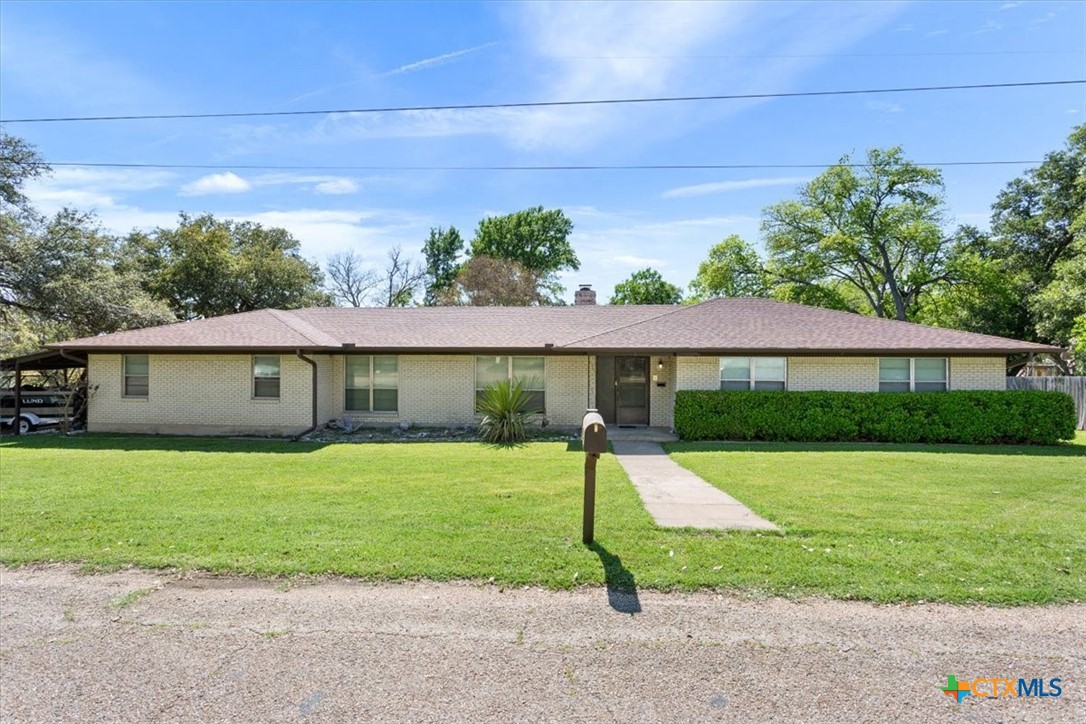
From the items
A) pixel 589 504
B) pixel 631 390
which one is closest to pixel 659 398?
pixel 631 390

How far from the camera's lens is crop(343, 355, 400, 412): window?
15.3m

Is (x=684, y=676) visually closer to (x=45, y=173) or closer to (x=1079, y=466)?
(x=1079, y=466)

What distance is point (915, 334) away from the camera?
46.1ft

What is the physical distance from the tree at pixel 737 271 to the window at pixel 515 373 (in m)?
24.9

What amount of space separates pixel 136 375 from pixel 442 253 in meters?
36.5

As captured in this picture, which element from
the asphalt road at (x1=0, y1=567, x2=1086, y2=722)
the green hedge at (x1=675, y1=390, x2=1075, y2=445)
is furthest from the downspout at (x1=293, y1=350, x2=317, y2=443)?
the asphalt road at (x1=0, y1=567, x2=1086, y2=722)

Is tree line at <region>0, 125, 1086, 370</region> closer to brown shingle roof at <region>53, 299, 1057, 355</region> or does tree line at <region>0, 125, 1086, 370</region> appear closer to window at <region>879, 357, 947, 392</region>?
brown shingle roof at <region>53, 299, 1057, 355</region>

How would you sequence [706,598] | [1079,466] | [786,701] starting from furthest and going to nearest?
1. [1079,466]
2. [706,598]
3. [786,701]

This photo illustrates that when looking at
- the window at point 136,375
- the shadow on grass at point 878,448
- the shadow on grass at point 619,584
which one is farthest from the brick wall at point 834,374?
the window at point 136,375

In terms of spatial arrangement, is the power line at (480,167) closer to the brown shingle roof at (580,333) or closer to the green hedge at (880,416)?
the brown shingle roof at (580,333)

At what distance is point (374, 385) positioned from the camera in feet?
50.4

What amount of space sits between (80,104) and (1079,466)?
65.4 feet

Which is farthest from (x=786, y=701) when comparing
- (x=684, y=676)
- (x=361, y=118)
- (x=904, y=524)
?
(x=361, y=118)

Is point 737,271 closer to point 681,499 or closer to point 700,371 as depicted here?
point 700,371
